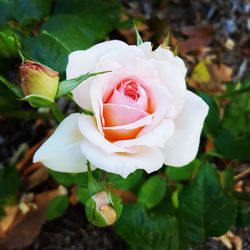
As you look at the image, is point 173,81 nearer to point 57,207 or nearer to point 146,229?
point 146,229

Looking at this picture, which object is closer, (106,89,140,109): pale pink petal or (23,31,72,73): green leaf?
(106,89,140,109): pale pink petal

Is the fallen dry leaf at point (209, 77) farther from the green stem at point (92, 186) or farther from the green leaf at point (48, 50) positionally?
the green stem at point (92, 186)

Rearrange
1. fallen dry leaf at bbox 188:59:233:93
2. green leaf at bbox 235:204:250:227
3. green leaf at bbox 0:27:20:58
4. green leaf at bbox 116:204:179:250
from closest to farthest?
green leaf at bbox 0:27:20:58
green leaf at bbox 116:204:179:250
green leaf at bbox 235:204:250:227
fallen dry leaf at bbox 188:59:233:93

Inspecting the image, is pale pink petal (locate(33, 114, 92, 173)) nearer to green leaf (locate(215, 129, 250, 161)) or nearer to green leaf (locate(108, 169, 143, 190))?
green leaf (locate(108, 169, 143, 190))

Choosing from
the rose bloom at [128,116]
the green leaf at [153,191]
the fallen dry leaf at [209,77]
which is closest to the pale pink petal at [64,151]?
the rose bloom at [128,116]

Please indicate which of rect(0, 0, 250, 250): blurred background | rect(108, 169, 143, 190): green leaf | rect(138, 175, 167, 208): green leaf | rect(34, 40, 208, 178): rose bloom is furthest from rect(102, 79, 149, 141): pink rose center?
rect(138, 175, 167, 208): green leaf

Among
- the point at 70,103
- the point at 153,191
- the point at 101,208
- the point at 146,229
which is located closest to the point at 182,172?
the point at 153,191
